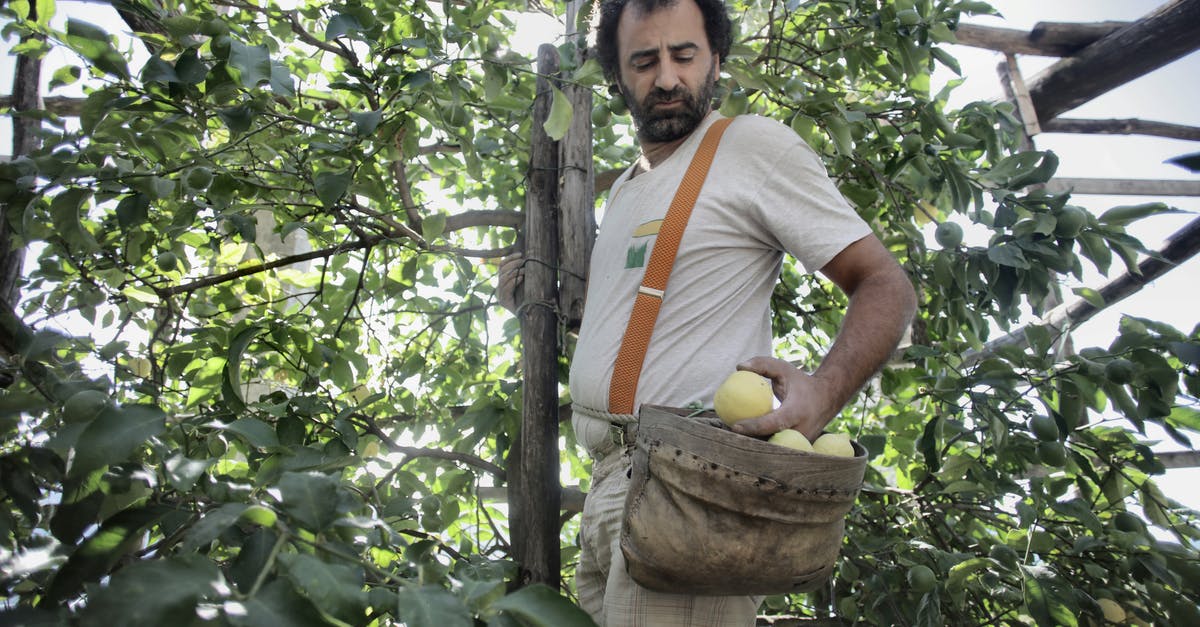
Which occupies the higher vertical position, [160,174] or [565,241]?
[160,174]

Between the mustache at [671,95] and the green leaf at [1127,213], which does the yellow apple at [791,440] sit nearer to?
the mustache at [671,95]

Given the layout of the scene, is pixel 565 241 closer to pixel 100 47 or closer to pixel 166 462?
pixel 100 47

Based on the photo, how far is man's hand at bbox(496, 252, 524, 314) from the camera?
2.40m

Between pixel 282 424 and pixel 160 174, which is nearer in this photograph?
pixel 160 174

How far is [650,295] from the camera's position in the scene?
1594mm

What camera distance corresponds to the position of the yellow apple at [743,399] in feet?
4.17

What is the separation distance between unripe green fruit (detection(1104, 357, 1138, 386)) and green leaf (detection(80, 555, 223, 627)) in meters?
1.85

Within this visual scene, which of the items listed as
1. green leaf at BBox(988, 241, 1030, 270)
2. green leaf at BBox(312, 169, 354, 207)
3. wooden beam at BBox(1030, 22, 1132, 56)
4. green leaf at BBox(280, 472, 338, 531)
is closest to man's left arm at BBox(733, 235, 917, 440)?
green leaf at BBox(988, 241, 1030, 270)


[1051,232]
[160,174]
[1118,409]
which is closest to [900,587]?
[1118,409]

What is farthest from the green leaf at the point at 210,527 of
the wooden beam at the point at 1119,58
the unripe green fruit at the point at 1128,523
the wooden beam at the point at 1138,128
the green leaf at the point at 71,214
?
the wooden beam at the point at 1138,128

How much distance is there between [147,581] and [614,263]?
48.7 inches

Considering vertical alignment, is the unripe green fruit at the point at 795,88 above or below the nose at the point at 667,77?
below

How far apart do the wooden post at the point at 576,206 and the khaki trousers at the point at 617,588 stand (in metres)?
0.67

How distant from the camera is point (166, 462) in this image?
910mm
